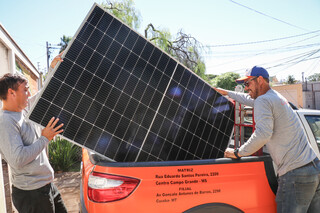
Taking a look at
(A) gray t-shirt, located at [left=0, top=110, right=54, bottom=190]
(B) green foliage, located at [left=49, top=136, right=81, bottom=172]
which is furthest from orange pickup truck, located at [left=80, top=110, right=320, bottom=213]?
Result: (B) green foliage, located at [left=49, top=136, right=81, bottom=172]

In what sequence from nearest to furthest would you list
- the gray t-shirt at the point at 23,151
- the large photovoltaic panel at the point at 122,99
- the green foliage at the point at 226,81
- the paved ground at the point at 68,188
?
the gray t-shirt at the point at 23,151
the large photovoltaic panel at the point at 122,99
the paved ground at the point at 68,188
the green foliage at the point at 226,81

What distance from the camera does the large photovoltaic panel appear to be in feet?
8.63

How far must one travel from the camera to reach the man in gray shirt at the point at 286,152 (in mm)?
2668

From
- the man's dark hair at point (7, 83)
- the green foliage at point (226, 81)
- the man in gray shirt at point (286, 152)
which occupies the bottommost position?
the man's dark hair at point (7, 83)

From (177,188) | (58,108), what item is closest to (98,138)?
(58,108)

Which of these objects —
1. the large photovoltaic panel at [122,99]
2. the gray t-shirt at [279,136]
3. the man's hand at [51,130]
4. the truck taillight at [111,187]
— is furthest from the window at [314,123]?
the man's hand at [51,130]

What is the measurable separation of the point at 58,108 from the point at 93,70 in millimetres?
602

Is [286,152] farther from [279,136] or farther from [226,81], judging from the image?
[226,81]

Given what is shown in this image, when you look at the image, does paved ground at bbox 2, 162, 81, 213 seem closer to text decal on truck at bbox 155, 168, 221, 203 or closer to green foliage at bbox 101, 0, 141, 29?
text decal on truck at bbox 155, 168, 221, 203

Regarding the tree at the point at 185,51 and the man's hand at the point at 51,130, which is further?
the tree at the point at 185,51

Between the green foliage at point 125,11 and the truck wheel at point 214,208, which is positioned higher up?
the green foliage at point 125,11

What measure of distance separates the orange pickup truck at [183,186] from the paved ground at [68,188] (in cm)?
208

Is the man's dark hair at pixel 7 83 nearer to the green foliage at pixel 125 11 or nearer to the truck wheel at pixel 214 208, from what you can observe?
the truck wheel at pixel 214 208

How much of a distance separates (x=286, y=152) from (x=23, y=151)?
2.93m
